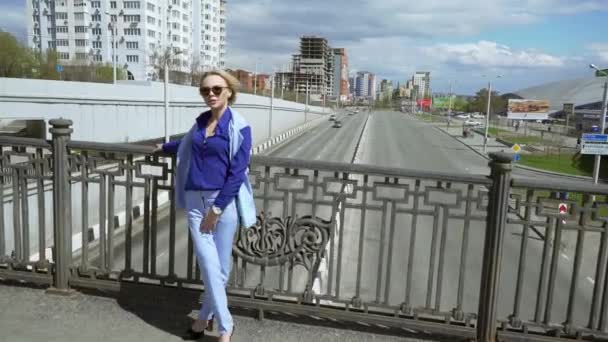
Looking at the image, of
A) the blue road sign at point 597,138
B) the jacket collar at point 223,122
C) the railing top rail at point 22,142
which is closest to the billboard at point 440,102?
the blue road sign at point 597,138

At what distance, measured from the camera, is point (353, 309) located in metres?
3.80

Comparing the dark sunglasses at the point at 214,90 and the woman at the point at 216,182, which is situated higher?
the dark sunglasses at the point at 214,90

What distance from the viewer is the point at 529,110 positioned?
7544 centimetres

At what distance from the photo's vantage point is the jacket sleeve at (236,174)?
3020mm

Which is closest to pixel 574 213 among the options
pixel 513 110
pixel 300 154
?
pixel 300 154

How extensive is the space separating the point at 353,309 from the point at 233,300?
0.95 metres

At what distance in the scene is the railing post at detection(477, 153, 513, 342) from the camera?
3.50m

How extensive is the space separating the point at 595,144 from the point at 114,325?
28.0m

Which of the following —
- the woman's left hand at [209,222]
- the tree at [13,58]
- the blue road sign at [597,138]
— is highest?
the tree at [13,58]

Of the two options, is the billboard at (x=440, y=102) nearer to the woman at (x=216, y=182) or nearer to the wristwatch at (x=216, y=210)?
the woman at (x=216, y=182)

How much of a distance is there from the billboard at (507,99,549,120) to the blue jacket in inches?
3083

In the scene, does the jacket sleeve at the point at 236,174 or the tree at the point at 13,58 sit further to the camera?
the tree at the point at 13,58

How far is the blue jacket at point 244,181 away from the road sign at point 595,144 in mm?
27141

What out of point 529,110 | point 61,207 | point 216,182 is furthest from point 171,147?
point 529,110
